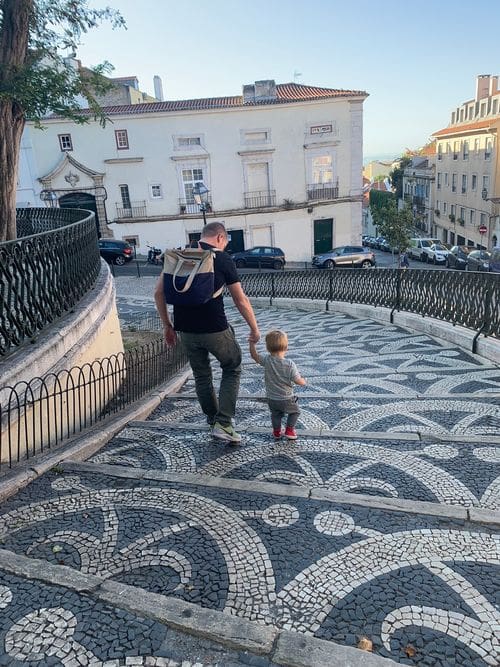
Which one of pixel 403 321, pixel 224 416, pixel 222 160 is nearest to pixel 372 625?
pixel 224 416

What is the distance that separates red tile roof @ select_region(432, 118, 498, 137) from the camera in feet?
112

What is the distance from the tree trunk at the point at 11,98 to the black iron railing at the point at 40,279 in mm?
1374

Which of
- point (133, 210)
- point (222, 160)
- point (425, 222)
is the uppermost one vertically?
point (222, 160)

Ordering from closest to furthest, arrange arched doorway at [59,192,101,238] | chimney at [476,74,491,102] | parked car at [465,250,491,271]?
parked car at [465,250,491,271], arched doorway at [59,192,101,238], chimney at [476,74,491,102]

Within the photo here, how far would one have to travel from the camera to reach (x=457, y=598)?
2.14 meters

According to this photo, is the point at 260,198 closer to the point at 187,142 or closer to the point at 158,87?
the point at 187,142

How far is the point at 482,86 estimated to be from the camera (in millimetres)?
40969

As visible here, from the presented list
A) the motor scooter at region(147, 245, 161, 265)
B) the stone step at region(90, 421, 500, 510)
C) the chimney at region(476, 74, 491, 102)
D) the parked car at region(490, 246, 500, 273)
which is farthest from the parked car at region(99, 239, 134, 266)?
the chimney at region(476, 74, 491, 102)

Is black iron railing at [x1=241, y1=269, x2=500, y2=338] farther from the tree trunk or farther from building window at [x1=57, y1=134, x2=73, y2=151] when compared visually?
building window at [x1=57, y1=134, x2=73, y2=151]

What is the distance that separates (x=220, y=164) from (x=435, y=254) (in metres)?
14.2

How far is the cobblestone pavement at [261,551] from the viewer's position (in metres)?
1.94

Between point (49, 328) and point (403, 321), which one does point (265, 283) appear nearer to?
point (403, 321)

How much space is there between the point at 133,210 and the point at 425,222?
106ft

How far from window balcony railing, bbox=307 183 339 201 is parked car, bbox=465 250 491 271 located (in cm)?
901
